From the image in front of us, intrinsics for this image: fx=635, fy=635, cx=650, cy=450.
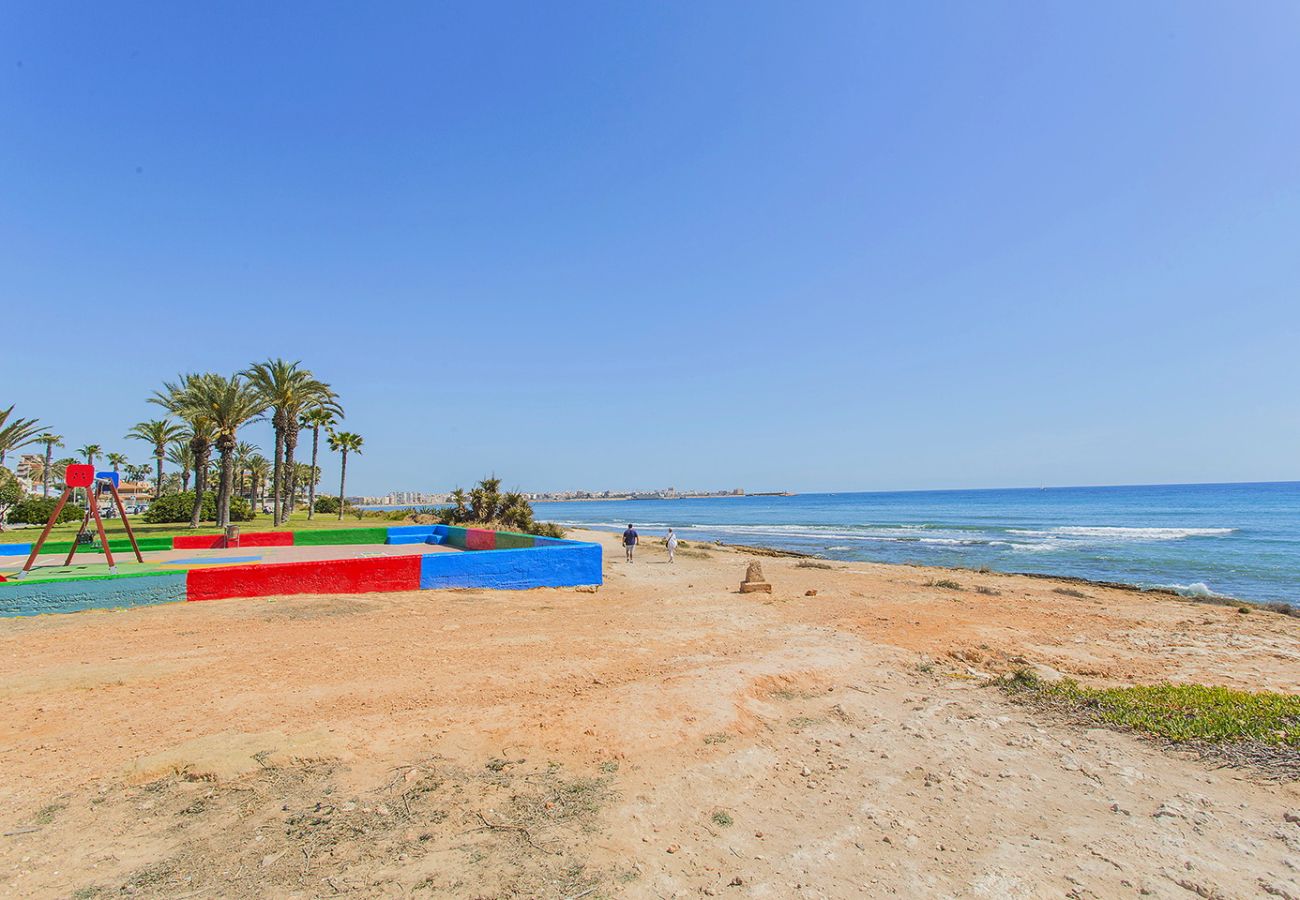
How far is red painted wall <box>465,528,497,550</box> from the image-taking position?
2136 centimetres

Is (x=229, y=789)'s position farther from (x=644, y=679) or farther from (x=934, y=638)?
(x=934, y=638)

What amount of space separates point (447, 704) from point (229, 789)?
222 centimetres

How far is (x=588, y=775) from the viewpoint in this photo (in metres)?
5.28

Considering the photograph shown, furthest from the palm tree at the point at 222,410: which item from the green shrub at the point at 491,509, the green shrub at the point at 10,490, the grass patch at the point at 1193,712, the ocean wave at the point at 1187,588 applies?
the ocean wave at the point at 1187,588

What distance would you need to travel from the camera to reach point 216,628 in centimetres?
1034

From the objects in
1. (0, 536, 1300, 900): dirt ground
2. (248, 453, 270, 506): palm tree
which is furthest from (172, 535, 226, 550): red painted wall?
(248, 453, 270, 506): palm tree

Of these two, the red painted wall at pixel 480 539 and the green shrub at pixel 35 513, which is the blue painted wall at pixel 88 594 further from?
the green shrub at pixel 35 513

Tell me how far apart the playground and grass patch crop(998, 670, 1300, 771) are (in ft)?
34.7

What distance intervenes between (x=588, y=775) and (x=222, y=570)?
11.0m

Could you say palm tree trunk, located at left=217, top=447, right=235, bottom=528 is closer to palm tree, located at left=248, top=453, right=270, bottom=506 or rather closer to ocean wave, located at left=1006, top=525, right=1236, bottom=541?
palm tree, located at left=248, top=453, right=270, bottom=506

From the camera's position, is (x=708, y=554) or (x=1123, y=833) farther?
(x=708, y=554)

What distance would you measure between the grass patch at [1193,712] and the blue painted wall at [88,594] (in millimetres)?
14511

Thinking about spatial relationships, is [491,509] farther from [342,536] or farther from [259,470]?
[259,470]

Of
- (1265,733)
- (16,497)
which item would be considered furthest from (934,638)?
(16,497)
